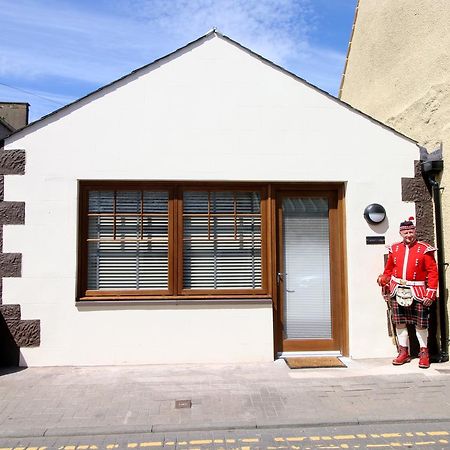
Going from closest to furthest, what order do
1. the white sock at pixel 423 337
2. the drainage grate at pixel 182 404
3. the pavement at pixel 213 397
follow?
the pavement at pixel 213 397
the drainage grate at pixel 182 404
the white sock at pixel 423 337

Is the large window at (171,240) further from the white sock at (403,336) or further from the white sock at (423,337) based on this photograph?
the white sock at (423,337)

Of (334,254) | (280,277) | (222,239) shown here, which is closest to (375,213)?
(334,254)

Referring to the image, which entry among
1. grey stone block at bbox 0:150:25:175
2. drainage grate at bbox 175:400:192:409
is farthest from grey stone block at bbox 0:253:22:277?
drainage grate at bbox 175:400:192:409

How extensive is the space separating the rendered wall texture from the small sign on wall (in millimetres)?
861

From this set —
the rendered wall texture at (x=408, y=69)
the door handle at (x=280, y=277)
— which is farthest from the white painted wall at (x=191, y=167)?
the rendered wall texture at (x=408, y=69)

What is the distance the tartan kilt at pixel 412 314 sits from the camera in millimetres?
6004

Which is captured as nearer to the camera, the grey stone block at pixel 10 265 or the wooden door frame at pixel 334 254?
the grey stone block at pixel 10 265

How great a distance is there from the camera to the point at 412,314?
6082 millimetres

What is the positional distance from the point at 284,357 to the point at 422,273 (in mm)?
2124

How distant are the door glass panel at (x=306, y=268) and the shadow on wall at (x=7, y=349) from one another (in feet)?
11.7

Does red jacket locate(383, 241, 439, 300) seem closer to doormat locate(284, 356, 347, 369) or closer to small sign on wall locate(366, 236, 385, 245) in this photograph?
small sign on wall locate(366, 236, 385, 245)

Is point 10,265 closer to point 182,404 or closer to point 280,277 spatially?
point 182,404

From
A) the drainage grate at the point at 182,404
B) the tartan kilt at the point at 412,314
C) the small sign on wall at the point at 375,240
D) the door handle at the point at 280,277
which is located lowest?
the drainage grate at the point at 182,404

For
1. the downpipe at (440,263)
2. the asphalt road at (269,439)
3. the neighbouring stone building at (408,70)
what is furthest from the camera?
the neighbouring stone building at (408,70)
